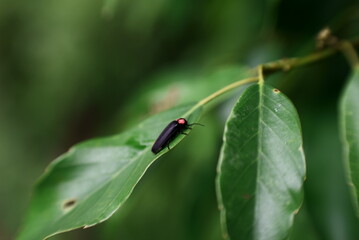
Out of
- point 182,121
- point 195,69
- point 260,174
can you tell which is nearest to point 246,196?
point 260,174

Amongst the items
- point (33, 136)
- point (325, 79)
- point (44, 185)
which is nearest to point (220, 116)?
point (325, 79)

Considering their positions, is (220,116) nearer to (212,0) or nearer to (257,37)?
(257,37)

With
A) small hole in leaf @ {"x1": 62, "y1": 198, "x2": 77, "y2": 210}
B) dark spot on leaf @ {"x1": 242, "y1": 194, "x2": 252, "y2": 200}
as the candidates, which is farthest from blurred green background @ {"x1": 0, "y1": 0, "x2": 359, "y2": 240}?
dark spot on leaf @ {"x1": 242, "y1": 194, "x2": 252, "y2": 200}

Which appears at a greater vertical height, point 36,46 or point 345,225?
point 36,46

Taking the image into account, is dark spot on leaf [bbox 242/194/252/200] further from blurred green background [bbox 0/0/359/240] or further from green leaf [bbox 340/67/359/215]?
blurred green background [bbox 0/0/359/240]

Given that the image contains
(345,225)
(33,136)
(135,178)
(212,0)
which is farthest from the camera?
(33,136)

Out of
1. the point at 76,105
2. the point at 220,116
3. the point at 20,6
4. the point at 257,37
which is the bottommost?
the point at 220,116

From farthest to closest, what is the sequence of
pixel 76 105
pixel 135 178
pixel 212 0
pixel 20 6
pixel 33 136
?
pixel 33 136 < pixel 76 105 < pixel 20 6 < pixel 212 0 < pixel 135 178
